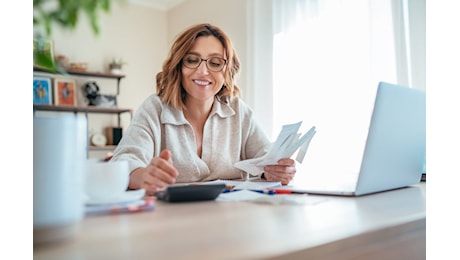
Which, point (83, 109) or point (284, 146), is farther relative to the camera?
point (284, 146)

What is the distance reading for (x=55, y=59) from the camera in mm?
237

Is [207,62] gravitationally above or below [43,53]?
above

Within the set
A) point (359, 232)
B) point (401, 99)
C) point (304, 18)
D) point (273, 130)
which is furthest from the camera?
point (273, 130)

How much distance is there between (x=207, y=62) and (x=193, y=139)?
0.21 m

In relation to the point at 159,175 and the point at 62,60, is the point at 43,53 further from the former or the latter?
the point at 159,175

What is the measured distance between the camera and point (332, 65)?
161 cm

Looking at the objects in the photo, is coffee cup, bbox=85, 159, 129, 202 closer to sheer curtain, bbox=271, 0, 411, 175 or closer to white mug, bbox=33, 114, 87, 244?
white mug, bbox=33, 114, 87, 244

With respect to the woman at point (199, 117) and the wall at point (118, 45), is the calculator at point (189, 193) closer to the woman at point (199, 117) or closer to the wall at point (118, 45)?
the wall at point (118, 45)

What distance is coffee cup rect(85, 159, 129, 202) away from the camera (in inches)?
12.3

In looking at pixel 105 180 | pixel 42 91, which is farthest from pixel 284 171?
pixel 42 91

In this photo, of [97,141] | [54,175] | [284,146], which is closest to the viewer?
[54,175]
